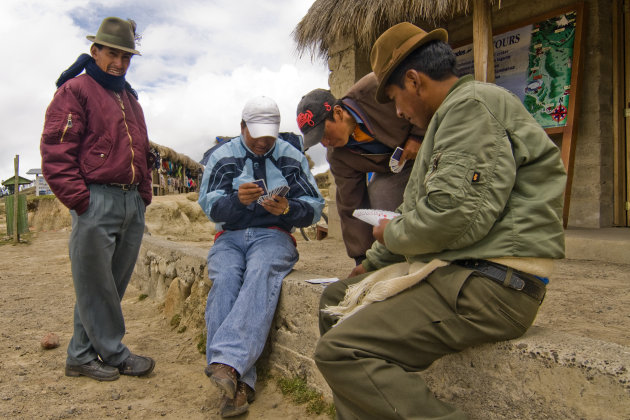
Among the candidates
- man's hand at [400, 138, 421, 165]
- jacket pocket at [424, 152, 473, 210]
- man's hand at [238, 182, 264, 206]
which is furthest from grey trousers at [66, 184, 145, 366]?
jacket pocket at [424, 152, 473, 210]

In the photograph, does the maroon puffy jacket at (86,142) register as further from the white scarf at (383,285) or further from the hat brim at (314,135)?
the white scarf at (383,285)

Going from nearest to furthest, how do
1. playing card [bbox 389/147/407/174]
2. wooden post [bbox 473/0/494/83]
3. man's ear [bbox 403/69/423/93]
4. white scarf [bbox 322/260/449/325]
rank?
white scarf [bbox 322/260/449/325], man's ear [bbox 403/69/423/93], playing card [bbox 389/147/407/174], wooden post [bbox 473/0/494/83]

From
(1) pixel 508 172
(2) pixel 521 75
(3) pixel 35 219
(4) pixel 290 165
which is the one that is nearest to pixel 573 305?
(1) pixel 508 172

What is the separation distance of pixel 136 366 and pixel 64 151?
1.36m

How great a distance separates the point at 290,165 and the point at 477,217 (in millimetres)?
1837

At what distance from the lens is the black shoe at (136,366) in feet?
9.40

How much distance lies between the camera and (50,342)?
3.32 m

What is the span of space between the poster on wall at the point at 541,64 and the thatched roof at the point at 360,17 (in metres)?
0.53

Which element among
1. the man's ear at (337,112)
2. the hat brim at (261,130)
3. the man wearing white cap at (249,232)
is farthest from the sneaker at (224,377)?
the man's ear at (337,112)

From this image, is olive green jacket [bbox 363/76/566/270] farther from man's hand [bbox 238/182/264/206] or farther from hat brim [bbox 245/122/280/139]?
hat brim [bbox 245/122/280/139]

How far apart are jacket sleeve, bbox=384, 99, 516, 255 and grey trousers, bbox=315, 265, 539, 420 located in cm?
16

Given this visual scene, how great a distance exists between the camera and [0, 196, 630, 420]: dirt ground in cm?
240

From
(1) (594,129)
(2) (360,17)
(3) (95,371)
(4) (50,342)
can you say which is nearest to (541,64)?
(1) (594,129)

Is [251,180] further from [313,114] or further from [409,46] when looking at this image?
[409,46]
